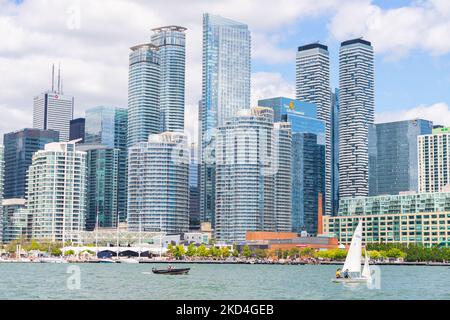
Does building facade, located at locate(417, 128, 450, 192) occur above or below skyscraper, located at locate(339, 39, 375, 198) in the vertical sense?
below

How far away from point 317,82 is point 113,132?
43.8 m

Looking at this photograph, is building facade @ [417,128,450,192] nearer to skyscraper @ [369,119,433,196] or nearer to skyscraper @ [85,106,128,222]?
skyscraper @ [369,119,433,196]

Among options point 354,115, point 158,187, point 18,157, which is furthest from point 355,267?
point 354,115

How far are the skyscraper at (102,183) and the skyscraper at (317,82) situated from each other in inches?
1618

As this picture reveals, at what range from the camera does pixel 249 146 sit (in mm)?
114875

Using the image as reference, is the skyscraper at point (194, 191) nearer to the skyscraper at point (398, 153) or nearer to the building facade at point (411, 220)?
the skyscraper at point (398, 153)

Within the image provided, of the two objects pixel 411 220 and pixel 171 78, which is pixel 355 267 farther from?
pixel 171 78

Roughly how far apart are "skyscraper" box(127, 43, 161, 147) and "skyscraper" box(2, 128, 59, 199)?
24908 mm

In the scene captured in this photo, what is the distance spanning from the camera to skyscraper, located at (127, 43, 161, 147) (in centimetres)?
14275

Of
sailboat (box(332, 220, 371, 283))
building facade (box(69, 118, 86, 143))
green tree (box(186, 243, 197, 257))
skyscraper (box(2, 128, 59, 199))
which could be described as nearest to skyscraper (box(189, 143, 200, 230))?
building facade (box(69, 118, 86, 143))

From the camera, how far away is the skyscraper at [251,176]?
370ft

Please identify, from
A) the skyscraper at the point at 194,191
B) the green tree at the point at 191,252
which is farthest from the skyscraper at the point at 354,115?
the green tree at the point at 191,252
